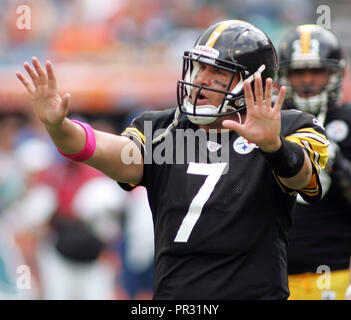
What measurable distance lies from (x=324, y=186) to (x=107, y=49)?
24.0 feet

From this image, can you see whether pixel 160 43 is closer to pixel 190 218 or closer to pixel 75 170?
pixel 75 170

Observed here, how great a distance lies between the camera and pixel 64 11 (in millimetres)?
13078

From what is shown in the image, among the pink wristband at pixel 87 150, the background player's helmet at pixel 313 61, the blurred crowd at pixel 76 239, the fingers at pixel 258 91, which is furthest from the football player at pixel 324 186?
the blurred crowd at pixel 76 239

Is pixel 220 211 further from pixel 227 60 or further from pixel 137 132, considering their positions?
pixel 227 60

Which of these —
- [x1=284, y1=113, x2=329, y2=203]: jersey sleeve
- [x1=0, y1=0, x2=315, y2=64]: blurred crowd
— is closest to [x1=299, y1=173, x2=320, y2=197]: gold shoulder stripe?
[x1=284, y1=113, x2=329, y2=203]: jersey sleeve

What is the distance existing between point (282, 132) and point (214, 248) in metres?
0.63

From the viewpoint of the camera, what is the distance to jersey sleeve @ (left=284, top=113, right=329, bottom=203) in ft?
11.5

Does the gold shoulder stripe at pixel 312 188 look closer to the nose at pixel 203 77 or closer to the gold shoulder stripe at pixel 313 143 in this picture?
the gold shoulder stripe at pixel 313 143

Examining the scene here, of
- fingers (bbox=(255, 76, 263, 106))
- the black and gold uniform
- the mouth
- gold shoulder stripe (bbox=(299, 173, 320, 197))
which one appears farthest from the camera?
the black and gold uniform

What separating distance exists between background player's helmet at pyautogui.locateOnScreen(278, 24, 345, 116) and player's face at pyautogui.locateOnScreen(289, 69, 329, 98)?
0.02m

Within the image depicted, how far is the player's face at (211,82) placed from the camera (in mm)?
3596

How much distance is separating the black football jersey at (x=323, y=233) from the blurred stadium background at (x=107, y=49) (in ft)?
14.0

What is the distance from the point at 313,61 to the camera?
5.08m

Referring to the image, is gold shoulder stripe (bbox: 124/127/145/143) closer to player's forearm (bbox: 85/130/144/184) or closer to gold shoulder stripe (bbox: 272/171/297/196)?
player's forearm (bbox: 85/130/144/184)
